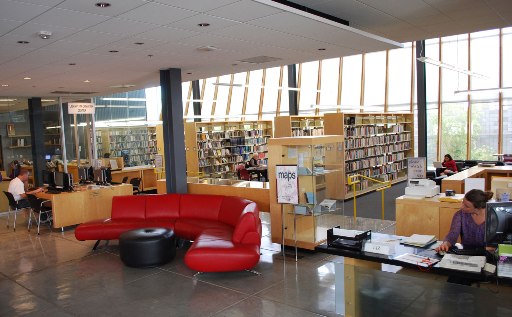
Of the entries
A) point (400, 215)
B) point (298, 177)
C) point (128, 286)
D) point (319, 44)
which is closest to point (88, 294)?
point (128, 286)

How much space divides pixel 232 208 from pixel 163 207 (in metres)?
1.43


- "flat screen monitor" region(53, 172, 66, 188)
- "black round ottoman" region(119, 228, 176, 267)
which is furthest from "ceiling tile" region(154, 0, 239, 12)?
"flat screen monitor" region(53, 172, 66, 188)

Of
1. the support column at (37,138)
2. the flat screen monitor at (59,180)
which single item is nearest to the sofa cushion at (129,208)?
the flat screen monitor at (59,180)

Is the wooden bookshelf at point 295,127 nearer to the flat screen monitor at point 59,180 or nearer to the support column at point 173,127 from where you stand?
the support column at point 173,127

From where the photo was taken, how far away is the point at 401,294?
11.7 feet

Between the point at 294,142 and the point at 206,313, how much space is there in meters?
2.81

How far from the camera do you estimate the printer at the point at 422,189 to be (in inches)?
223

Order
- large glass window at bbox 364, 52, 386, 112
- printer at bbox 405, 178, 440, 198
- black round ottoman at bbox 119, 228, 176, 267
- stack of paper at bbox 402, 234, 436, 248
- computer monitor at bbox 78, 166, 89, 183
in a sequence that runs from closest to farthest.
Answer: stack of paper at bbox 402, 234, 436, 248 → printer at bbox 405, 178, 440, 198 → black round ottoman at bbox 119, 228, 176, 267 → computer monitor at bbox 78, 166, 89, 183 → large glass window at bbox 364, 52, 386, 112

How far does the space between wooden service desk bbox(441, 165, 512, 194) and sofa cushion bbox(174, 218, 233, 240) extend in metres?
3.60

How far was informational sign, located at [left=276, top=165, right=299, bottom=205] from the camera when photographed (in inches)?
238

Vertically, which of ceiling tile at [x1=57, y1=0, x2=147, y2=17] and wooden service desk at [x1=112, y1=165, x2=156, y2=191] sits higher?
ceiling tile at [x1=57, y1=0, x2=147, y2=17]

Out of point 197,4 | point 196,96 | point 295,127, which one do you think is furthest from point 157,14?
point 196,96

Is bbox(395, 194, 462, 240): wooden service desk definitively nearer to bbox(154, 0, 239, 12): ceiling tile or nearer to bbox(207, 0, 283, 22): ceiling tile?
bbox(207, 0, 283, 22): ceiling tile

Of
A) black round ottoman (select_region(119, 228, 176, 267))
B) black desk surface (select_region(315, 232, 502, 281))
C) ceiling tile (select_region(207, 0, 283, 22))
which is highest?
ceiling tile (select_region(207, 0, 283, 22))
